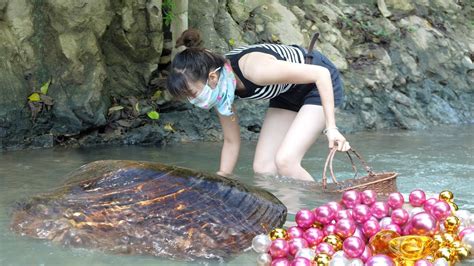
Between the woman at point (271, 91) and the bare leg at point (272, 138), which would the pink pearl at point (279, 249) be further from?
the bare leg at point (272, 138)

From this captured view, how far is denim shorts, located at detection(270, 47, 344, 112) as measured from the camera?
4.14 m

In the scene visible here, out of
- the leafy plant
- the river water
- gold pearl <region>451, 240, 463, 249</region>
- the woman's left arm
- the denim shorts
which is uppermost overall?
the woman's left arm

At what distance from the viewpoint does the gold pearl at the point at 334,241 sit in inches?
101

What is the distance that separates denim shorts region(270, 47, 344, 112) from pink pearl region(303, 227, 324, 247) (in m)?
1.56

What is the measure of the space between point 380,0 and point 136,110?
6.00m

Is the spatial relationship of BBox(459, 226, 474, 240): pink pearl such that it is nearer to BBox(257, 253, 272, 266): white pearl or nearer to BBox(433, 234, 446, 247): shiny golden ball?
BBox(433, 234, 446, 247): shiny golden ball

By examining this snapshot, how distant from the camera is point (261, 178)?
176 inches

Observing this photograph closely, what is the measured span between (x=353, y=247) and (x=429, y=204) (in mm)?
711

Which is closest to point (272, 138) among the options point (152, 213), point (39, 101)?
point (152, 213)

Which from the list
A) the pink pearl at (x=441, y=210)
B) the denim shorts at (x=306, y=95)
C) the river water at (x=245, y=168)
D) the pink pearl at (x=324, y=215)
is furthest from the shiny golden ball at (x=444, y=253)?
the denim shorts at (x=306, y=95)

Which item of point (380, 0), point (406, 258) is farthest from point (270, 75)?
point (380, 0)

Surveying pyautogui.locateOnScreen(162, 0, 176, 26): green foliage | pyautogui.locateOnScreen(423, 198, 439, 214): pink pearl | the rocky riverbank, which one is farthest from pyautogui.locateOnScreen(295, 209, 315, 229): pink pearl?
pyautogui.locateOnScreen(162, 0, 176, 26): green foliage

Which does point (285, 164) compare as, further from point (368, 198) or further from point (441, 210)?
point (441, 210)

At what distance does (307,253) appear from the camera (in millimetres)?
2463
